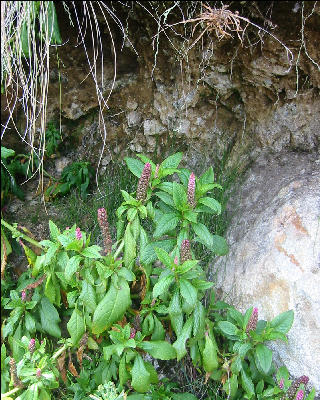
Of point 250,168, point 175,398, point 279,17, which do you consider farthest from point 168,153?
point 175,398

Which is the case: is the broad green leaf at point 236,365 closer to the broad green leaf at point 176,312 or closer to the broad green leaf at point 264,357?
the broad green leaf at point 264,357

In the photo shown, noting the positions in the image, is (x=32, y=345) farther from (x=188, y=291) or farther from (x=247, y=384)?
(x=247, y=384)

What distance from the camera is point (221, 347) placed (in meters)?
2.60

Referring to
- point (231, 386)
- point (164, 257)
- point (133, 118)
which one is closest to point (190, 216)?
point (164, 257)

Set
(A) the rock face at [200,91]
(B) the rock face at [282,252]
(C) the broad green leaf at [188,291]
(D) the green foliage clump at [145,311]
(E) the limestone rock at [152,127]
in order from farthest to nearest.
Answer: (E) the limestone rock at [152,127] < (A) the rock face at [200,91] < (B) the rock face at [282,252] < (D) the green foliage clump at [145,311] < (C) the broad green leaf at [188,291]

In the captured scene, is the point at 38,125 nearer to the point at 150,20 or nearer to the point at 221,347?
the point at 150,20

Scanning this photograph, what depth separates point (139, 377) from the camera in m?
2.24

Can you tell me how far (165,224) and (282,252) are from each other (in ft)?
2.45

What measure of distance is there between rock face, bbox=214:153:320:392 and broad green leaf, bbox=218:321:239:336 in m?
0.30

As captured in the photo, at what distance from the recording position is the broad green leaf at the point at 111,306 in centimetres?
222

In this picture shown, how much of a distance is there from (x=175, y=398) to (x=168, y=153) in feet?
5.14

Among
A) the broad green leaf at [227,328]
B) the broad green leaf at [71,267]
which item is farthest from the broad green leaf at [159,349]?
the broad green leaf at [71,267]

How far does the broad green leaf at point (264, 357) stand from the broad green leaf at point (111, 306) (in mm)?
678

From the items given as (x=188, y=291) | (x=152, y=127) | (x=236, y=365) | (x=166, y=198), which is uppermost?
(x=152, y=127)
